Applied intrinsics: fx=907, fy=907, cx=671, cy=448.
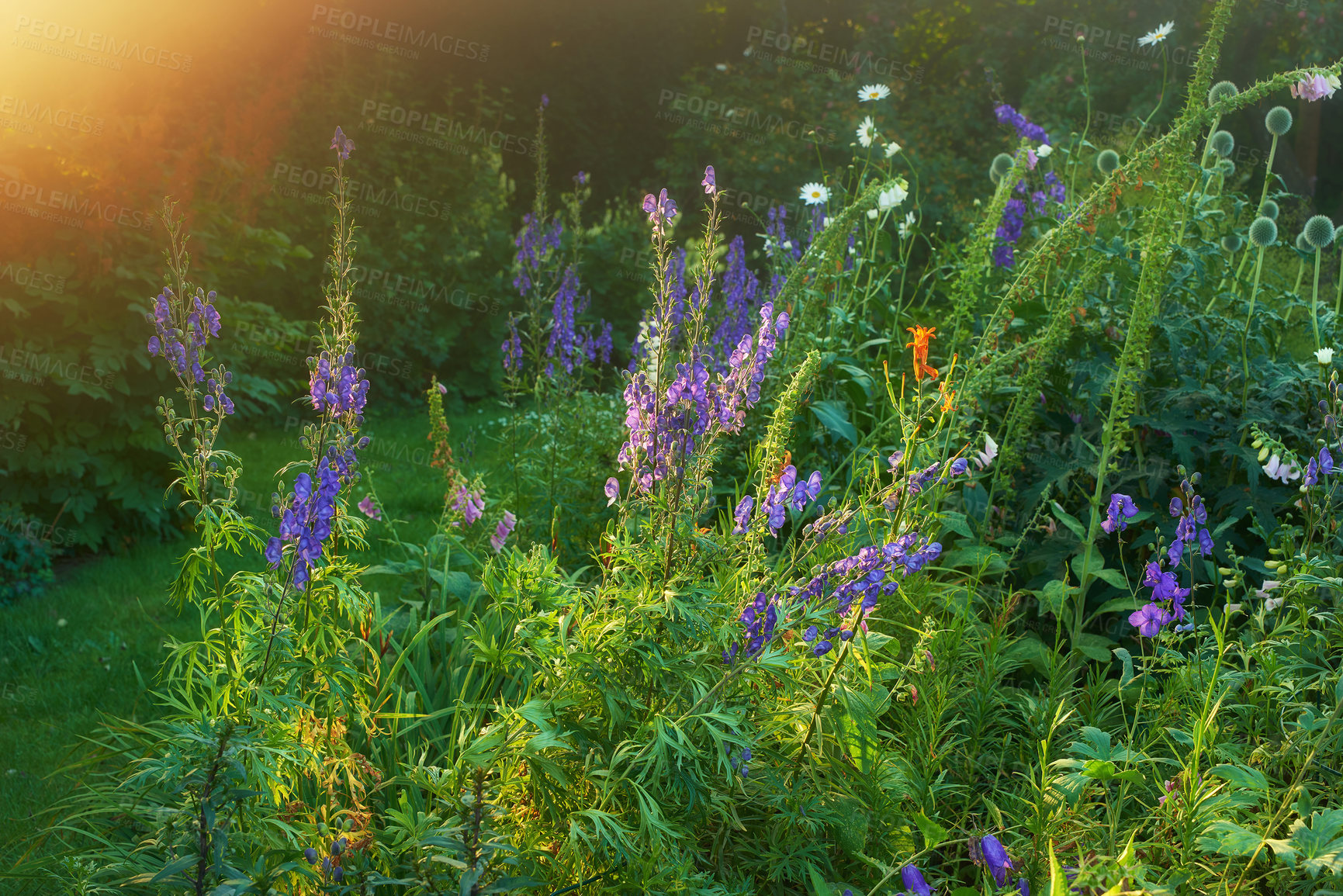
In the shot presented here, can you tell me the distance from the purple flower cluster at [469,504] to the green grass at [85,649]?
2.00 ft

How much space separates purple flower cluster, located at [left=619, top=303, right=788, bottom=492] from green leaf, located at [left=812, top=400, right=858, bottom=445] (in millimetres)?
1243

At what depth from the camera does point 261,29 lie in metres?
7.53

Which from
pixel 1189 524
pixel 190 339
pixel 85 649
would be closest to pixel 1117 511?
pixel 1189 524

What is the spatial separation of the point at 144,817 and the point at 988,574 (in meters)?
2.71

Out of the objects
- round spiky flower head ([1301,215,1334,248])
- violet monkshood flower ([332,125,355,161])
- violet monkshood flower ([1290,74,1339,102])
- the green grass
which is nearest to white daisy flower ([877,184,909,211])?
violet monkshood flower ([1290,74,1339,102])

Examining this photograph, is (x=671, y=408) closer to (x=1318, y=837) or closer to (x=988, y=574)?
(x=1318, y=837)

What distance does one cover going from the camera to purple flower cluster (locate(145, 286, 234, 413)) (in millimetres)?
1994

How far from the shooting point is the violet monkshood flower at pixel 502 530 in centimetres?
315

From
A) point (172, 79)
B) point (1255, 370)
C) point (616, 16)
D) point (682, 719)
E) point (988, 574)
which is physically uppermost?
point (616, 16)

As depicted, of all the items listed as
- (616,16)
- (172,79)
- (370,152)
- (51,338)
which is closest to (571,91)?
(616,16)

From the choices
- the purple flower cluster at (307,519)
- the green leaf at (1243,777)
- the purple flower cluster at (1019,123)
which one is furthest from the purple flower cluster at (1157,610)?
the purple flower cluster at (1019,123)

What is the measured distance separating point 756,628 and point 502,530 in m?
1.50

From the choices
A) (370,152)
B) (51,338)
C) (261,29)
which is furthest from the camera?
(370,152)

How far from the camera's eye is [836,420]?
11.2 feet
